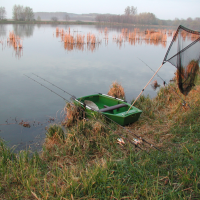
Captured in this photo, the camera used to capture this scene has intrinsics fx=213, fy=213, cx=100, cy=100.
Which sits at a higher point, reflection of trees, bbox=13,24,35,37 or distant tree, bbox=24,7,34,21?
distant tree, bbox=24,7,34,21

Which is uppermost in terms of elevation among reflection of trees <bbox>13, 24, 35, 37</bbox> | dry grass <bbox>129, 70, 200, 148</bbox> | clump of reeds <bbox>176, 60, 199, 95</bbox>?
reflection of trees <bbox>13, 24, 35, 37</bbox>

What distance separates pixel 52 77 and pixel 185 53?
8.46 metres

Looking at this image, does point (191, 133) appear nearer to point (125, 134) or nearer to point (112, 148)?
point (125, 134)

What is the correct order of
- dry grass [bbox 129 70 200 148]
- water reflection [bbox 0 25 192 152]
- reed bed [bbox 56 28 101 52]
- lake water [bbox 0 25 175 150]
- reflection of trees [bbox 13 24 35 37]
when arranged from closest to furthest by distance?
1. dry grass [bbox 129 70 200 148]
2. lake water [bbox 0 25 175 150]
3. water reflection [bbox 0 25 192 152]
4. reed bed [bbox 56 28 101 52]
5. reflection of trees [bbox 13 24 35 37]

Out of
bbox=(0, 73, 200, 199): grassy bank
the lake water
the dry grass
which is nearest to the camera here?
bbox=(0, 73, 200, 199): grassy bank

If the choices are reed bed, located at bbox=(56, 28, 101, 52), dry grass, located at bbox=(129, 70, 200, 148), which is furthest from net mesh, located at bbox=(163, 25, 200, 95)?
reed bed, located at bbox=(56, 28, 101, 52)

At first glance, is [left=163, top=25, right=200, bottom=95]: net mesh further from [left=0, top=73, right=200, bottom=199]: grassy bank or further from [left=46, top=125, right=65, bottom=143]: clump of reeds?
[left=46, top=125, right=65, bottom=143]: clump of reeds

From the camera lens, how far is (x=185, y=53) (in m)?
4.83

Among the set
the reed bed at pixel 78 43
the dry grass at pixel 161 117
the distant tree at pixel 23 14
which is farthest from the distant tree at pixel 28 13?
the dry grass at pixel 161 117

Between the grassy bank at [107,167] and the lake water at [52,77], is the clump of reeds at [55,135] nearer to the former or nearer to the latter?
the grassy bank at [107,167]

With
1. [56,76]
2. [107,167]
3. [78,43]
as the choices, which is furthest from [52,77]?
[78,43]

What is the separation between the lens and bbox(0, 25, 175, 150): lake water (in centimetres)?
670

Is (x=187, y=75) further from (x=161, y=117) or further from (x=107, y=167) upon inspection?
(x=107, y=167)

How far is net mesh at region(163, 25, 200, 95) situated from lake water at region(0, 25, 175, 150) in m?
3.86
